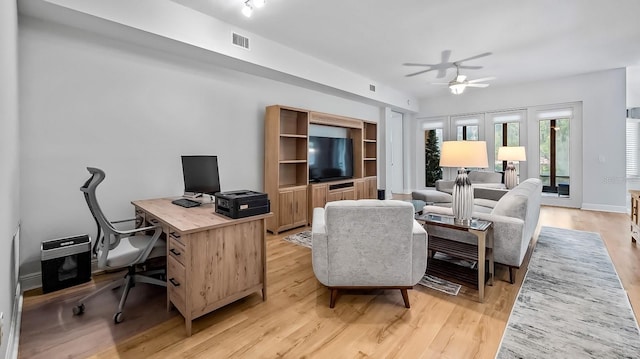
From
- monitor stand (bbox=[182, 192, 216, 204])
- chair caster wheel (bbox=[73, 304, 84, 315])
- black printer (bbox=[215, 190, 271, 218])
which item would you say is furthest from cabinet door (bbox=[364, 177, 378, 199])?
chair caster wheel (bbox=[73, 304, 84, 315])

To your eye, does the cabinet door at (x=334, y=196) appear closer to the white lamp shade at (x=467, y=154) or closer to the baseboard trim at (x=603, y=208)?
the white lamp shade at (x=467, y=154)

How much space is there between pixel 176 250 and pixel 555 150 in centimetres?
753

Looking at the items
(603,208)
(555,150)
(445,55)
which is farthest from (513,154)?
(445,55)

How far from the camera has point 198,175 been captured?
2891 mm

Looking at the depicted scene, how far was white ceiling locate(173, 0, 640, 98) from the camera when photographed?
3.13 m

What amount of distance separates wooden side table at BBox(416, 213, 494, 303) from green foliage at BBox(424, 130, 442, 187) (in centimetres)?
535

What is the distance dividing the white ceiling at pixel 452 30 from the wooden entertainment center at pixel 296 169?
40.6 inches

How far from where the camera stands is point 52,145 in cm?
268

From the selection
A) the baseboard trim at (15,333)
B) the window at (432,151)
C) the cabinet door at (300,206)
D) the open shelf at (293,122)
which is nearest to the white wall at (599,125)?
the window at (432,151)

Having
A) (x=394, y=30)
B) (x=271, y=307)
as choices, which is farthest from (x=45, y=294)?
(x=394, y=30)

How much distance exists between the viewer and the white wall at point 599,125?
542 cm

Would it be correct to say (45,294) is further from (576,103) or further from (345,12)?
(576,103)

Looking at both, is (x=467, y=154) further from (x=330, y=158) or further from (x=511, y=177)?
(x=511, y=177)

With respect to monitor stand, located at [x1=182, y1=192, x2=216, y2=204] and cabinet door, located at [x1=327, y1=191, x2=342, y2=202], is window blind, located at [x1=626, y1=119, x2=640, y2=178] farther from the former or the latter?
monitor stand, located at [x1=182, y1=192, x2=216, y2=204]
